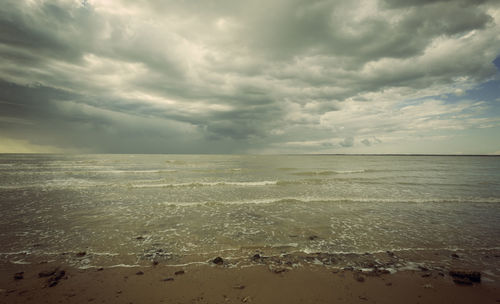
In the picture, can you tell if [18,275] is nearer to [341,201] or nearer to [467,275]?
[467,275]

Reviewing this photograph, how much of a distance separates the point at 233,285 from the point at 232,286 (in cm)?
5

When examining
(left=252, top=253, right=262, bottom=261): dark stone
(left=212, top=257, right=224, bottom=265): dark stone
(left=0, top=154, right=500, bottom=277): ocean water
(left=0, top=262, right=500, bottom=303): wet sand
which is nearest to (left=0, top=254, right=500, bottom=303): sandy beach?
(left=0, top=262, right=500, bottom=303): wet sand

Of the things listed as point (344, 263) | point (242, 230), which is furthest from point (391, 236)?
point (242, 230)

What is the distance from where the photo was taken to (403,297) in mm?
5504

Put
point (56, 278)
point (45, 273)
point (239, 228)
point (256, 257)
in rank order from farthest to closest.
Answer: point (239, 228) < point (256, 257) < point (45, 273) < point (56, 278)

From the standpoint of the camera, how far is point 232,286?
19.5ft

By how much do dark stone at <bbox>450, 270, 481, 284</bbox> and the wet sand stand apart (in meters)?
0.12

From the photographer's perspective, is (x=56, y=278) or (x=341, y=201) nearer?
(x=56, y=278)

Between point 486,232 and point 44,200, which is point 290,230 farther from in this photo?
point 44,200

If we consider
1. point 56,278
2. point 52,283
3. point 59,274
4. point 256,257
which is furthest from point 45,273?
point 256,257

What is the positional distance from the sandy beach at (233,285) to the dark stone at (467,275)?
74 millimetres

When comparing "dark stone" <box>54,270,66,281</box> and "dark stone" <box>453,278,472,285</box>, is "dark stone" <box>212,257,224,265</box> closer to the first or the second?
"dark stone" <box>54,270,66,281</box>

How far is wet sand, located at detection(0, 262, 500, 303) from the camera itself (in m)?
5.43

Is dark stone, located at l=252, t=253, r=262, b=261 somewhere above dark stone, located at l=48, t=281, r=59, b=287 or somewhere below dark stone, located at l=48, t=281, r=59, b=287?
below
